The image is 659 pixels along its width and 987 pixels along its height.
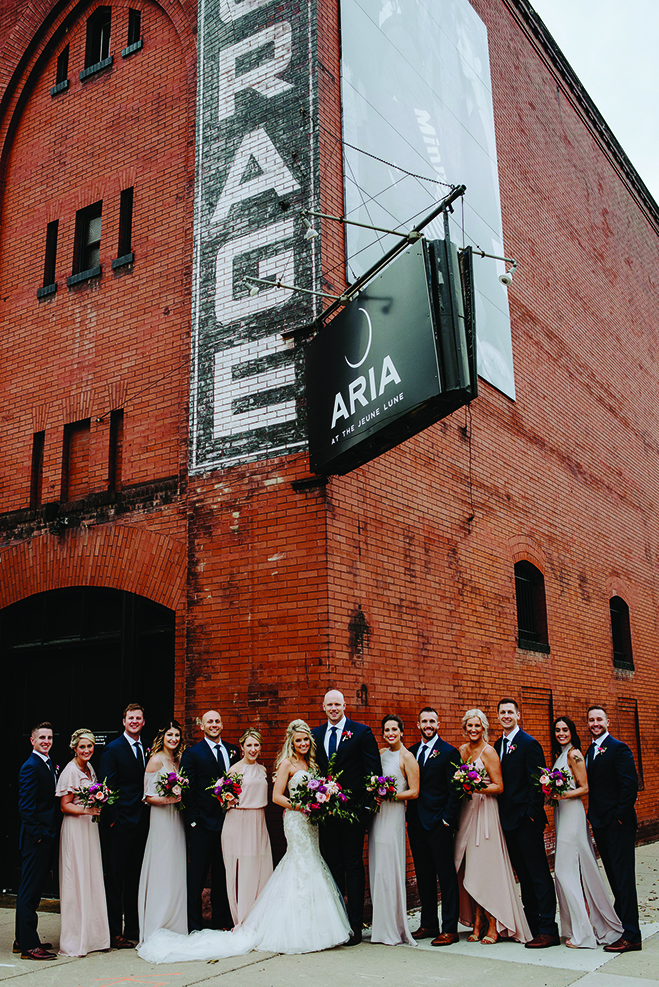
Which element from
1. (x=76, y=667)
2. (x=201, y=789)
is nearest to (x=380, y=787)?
(x=201, y=789)

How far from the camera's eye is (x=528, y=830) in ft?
24.8

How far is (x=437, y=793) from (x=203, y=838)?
2.15m

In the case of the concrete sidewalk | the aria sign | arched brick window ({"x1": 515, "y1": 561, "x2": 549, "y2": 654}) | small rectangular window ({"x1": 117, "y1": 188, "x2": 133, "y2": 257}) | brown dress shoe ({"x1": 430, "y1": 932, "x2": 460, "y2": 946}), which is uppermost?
small rectangular window ({"x1": 117, "y1": 188, "x2": 133, "y2": 257})

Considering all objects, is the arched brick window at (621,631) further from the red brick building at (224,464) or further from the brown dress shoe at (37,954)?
the brown dress shoe at (37,954)

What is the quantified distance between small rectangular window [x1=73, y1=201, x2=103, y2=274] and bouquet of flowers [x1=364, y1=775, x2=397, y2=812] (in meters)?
8.08

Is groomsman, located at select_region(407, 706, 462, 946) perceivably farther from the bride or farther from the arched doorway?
the arched doorway

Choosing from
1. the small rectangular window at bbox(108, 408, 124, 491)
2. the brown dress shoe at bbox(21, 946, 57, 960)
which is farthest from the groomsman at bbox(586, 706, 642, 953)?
the small rectangular window at bbox(108, 408, 124, 491)

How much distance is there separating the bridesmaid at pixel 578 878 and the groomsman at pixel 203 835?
2.97 metres

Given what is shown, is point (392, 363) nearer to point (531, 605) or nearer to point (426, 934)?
point (426, 934)

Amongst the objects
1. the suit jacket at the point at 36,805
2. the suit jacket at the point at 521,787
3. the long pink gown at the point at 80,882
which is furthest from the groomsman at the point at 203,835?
the suit jacket at the point at 521,787

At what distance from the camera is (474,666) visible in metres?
11.0

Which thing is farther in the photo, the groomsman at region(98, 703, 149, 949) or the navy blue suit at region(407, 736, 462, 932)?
the groomsman at region(98, 703, 149, 949)

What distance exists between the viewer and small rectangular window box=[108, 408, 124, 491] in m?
11.0

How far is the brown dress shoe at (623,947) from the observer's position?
281 inches
